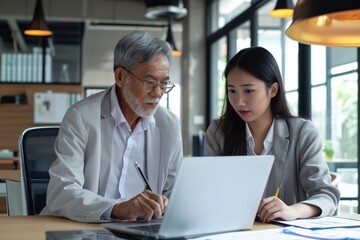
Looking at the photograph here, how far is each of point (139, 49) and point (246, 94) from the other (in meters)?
0.44

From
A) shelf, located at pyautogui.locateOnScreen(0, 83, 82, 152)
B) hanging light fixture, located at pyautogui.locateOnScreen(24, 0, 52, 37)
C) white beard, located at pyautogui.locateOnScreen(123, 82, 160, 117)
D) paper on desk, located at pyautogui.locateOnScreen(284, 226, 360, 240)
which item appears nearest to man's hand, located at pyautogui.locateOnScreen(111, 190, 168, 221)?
paper on desk, located at pyautogui.locateOnScreen(284, 226, 360, 240)

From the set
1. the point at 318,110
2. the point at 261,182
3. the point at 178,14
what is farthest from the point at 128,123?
the point at 178,14

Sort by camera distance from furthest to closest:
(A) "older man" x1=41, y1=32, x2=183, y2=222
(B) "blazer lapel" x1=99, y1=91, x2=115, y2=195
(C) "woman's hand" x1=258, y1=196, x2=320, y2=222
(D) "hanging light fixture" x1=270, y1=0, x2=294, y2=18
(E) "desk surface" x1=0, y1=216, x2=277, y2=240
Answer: (D) "hanging light fixture" x1=270, y1=0, x2=294, y2=18 < (B) "blazer lapel" x1=99, y1=91, x2=115, y2=195 < (A) "older man" x1=41, y1=32, x2=183, y2=222 < (C) "woman's hand" x1=258, y1=196, x2=320, y2=222 < (E) "desk surface" x1=0, y1=216, x2=277, y2=240

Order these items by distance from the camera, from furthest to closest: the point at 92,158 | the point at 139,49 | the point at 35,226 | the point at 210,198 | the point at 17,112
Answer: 1. the point at 17,112
2. the point at 139,49
3. the point at 92,158
4. the point at 35,226
5. the point at 210,198

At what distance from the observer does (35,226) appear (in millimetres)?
1531

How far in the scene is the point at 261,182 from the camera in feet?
4.69

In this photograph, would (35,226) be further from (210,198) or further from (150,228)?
(210,198)

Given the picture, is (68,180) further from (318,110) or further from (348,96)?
(318,110)

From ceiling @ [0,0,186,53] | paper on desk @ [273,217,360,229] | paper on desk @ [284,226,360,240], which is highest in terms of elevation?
ceiling @ [0,0,186,53]

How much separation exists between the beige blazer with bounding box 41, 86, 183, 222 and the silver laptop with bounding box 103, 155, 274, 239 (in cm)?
29

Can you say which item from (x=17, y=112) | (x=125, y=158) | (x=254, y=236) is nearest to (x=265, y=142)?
(x=125, y=158)

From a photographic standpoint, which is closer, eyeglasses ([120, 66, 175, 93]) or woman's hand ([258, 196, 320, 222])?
woman's hand ([258, 196, 320, 222])

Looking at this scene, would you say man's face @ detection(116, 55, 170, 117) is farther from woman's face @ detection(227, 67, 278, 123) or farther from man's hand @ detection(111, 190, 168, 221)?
man's hand @ detection(111, 190, 168, 221)

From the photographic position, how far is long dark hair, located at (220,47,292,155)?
2104mm
